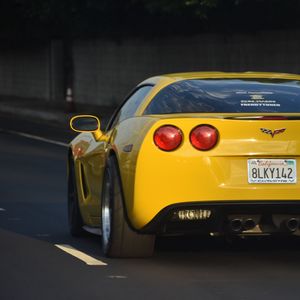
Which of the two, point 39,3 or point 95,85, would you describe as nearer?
point 39,3

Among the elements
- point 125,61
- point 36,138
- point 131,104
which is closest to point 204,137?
point 131,104

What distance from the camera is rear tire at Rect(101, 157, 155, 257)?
29.5ft

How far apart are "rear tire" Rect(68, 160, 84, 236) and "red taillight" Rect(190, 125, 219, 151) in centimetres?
243

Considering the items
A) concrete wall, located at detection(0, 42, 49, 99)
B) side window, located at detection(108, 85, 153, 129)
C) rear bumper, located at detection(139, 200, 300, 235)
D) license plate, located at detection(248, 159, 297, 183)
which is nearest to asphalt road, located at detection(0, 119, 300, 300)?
rear bumper, located at detection(139, 200, 300, 235)

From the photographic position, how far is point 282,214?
8.73 metres

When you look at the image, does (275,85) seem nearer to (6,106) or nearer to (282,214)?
(282,214)

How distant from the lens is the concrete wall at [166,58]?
29.8m

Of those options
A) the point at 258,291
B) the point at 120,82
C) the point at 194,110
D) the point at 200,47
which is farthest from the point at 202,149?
the point at 120,82

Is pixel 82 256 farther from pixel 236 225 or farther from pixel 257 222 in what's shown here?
pixel 257 222

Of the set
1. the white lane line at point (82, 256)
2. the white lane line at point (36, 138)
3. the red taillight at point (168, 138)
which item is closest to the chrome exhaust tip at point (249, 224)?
the red taillight at point (168, 138)

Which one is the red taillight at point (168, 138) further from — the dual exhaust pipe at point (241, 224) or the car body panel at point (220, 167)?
the dual exhaust pipe at point (241, 224)

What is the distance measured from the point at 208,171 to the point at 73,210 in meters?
2.72

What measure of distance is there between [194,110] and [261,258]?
4.20 ft

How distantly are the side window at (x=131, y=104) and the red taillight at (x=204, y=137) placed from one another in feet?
3.75
